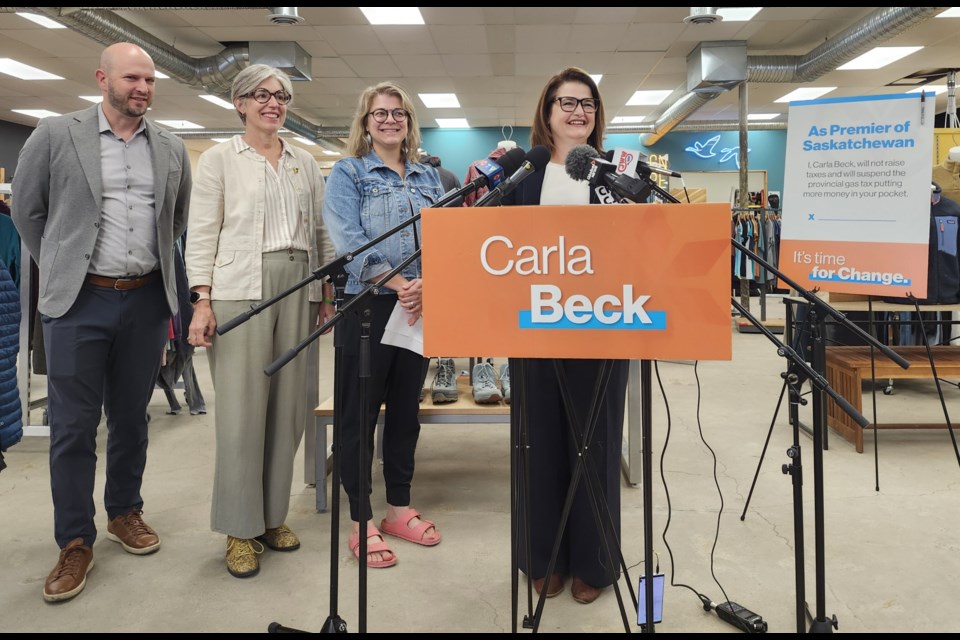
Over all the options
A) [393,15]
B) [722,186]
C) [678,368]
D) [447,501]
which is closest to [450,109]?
[393,15]

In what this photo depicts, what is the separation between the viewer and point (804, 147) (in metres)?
3.26

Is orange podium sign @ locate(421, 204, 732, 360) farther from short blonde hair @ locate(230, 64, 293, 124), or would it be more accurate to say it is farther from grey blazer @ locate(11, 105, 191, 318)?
grey blazer @ locate(11, 105, 191, 318)

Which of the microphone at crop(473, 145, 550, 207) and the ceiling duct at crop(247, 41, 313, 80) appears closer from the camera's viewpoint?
the microphone at crop(473, 145, 550, 207)

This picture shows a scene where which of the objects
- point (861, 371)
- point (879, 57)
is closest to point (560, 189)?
point (861, 371)

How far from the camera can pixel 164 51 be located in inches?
305

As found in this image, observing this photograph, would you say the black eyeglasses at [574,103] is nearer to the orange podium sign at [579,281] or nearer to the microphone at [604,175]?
the microphone at [604,175]

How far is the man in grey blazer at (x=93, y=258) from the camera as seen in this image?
2.09 meters

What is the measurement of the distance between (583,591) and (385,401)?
0.93m

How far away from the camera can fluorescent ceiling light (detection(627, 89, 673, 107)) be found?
11024 mm

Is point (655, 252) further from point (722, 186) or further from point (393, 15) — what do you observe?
point (722, 186)

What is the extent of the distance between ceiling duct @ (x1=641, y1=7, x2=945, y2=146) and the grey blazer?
23.6ft

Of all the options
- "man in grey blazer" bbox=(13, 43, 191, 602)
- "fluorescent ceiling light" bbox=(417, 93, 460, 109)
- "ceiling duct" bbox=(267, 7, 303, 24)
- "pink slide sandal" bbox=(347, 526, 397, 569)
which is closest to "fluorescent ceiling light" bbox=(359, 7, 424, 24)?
"ceiling duct" bbox=(267, 7, 303, 24)

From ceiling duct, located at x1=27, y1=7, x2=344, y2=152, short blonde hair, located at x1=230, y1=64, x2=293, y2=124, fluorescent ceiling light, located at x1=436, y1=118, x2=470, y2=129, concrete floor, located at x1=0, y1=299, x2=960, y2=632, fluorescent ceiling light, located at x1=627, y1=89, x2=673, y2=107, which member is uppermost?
fluorescent ceiling light, located at x1=627, y1=89, x2=673, y2=107

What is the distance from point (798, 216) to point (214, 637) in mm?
3035
